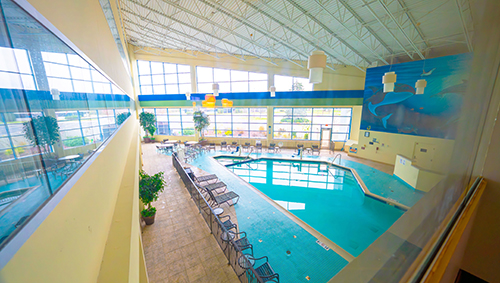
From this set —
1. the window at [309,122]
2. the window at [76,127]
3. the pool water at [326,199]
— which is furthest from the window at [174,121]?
the window at [76,127]

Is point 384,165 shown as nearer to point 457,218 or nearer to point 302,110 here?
point 302,110

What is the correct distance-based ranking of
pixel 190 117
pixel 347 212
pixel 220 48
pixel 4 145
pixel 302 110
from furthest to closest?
pixel 190 117
pixel 302 110
pixel 220 48
pixel 347 212
pixel 4 145

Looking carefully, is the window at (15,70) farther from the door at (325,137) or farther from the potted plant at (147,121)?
the potted plant at (147,121)

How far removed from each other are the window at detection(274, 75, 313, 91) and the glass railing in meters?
13.5

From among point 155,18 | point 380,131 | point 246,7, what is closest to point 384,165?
point 380,131

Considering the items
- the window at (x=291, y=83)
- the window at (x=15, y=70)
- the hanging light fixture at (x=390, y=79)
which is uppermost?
the window at (x=291, y=83)

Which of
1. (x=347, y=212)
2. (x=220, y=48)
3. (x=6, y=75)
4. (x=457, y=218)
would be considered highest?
(x=220, y=48)

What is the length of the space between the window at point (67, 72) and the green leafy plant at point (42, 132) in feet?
0.59

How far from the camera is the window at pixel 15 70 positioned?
0.47 meters

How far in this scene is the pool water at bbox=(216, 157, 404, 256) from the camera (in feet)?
16.7

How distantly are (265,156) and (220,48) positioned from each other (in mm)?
7558

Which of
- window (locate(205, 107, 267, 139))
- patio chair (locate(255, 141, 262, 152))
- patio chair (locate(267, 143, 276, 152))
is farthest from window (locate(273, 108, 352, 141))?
patio chair (locate(255, 141, 262, 152))

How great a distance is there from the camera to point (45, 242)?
0.59 meters

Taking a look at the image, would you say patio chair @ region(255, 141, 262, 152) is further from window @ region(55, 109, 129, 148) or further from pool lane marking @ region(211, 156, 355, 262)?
window @ region(55, 109, 129, 148)
